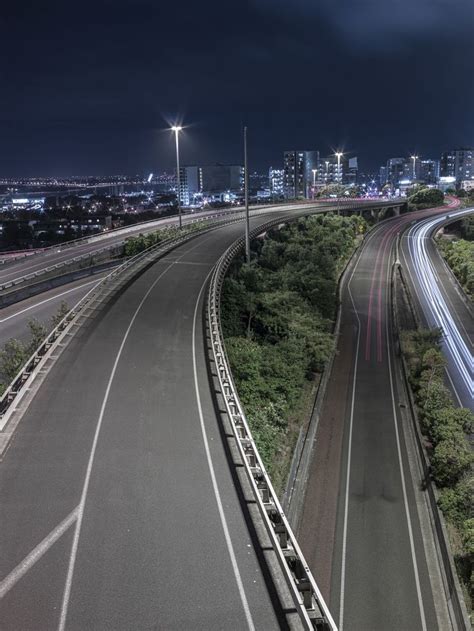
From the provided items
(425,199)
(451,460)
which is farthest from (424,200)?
(451,460)

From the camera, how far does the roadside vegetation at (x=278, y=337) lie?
21.7 m

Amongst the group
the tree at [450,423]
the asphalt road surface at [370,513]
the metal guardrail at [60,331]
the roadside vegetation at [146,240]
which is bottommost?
the asphalt road surface at [370,513]

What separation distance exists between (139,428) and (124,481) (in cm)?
243

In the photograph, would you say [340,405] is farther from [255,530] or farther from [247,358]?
[255,530]

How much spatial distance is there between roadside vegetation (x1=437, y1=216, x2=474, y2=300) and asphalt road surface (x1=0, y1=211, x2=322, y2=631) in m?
46.0

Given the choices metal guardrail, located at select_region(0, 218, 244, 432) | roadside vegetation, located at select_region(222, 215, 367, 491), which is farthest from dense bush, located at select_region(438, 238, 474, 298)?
metal guardrail, located at select_region(0, 218, 244, 432)

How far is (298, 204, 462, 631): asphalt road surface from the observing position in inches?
680

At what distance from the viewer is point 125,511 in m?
10.0

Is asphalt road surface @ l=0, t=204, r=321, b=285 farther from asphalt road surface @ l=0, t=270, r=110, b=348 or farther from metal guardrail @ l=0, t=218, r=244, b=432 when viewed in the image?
metal guardrail @ l=0, t=218, r=244, b=432

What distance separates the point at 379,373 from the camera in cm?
3497

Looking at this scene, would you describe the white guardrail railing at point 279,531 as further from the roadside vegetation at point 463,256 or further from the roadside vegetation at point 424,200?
the roadside vegetation at point 424,200

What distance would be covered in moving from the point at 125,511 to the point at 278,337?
857 inches

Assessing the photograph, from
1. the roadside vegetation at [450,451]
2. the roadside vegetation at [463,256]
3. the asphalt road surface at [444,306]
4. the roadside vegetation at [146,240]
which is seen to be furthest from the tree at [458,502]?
the roadside vegetation at [463,256]

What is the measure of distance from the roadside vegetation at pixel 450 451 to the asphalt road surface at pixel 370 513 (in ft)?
3.38
